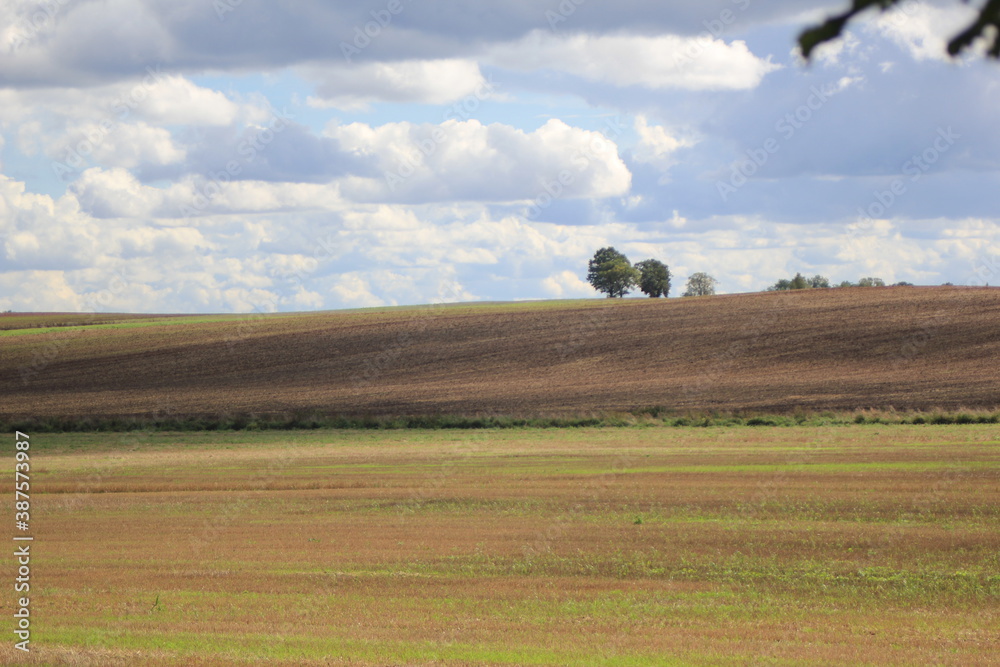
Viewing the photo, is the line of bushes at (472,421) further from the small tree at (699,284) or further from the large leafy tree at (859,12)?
the small tree at (699,284)

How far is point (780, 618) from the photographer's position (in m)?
12.9

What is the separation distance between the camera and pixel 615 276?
134125mm

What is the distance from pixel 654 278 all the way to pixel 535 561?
125916 mm

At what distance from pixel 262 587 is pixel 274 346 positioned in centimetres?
5960

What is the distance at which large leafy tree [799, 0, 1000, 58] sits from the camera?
10.1 ft

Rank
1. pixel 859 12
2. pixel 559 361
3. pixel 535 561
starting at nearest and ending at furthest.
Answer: pixel 859 12 < pixel 535 561 < pixel 559 361

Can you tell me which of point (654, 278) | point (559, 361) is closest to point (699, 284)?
point (654, 278)

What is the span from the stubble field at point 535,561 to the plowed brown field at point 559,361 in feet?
60.3

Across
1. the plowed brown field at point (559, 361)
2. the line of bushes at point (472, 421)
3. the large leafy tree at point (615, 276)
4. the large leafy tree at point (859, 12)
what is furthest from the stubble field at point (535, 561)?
the large leafy tree at point (615, 276)

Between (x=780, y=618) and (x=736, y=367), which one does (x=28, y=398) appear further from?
(x=780, y=618)

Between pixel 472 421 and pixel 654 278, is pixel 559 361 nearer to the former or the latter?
pixel 472 421

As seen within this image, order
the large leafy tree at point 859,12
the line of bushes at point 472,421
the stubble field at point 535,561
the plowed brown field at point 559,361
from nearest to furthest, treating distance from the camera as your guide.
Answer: the large leafy tree at point 859,12, the stubble field at point 535,561, the line of bushes at point 472,421, the plowed brown field at point 559,361

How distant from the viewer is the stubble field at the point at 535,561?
11.8 meters

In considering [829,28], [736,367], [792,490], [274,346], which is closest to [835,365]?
[736,367]
